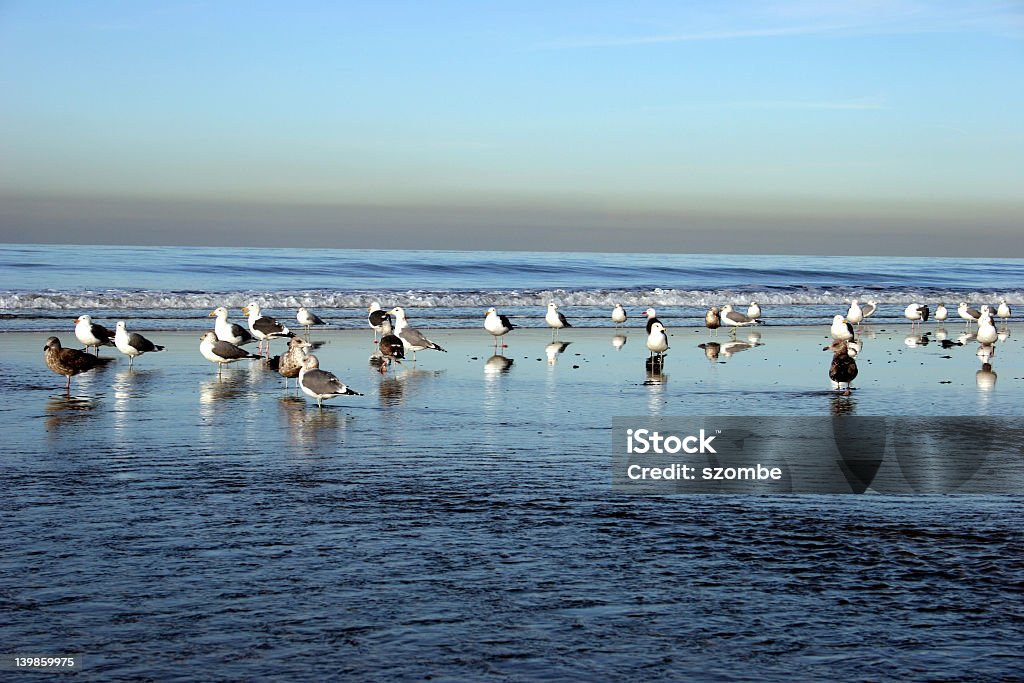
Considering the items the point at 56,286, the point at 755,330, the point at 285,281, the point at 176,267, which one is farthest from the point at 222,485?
the point at 176,267

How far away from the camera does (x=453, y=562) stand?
6895 mm

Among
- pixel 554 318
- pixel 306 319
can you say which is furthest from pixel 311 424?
pixel 306 319

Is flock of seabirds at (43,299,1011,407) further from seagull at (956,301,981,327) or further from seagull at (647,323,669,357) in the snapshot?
seagull at (956,301,981,327)

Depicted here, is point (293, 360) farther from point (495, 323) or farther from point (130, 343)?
point (495, 323)

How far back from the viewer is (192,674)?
512cm

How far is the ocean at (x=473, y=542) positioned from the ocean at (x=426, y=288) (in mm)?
17495

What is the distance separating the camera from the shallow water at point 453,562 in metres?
5.40

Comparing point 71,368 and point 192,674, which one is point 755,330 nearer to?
point 71,368

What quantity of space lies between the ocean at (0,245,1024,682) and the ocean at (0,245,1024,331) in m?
17.5

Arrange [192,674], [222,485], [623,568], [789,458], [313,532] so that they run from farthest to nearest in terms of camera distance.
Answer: [789,458] < [222,485] < [313,532] < [623,568] < [192,674]

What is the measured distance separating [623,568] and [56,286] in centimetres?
4319

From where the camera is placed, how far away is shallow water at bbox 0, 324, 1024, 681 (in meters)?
5.40

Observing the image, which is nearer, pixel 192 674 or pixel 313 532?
pixel 192 674

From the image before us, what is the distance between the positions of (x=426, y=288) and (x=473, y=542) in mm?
44730
